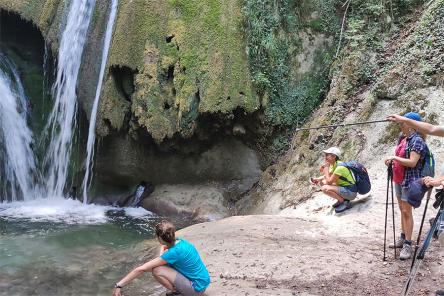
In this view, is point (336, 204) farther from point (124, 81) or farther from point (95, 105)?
point (95, 105)

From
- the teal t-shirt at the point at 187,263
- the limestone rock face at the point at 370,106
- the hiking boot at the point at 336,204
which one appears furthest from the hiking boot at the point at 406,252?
the limestone rock face at the point at 370,106

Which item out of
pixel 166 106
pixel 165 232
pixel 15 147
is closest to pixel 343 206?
pixel 165 232

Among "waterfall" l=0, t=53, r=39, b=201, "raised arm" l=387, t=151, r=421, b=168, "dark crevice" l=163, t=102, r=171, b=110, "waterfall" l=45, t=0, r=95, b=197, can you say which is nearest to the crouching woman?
"raised arm" l=387, t=151, r=421, b=168

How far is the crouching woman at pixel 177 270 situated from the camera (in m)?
5.02

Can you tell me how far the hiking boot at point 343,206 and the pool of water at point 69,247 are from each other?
306cm

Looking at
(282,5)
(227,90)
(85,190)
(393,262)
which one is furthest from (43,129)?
(393,262)

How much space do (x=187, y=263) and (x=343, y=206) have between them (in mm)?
3504

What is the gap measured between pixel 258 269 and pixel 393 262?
159cm

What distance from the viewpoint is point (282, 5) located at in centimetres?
1203

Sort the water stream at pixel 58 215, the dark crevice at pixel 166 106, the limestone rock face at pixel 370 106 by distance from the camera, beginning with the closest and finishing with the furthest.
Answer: the water stream at pixel 58 215, the limestone rock face at pixel 370 106, the dark crevice at pixel 166 106

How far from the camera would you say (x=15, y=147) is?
1259cm

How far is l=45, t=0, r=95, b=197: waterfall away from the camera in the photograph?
1231cm

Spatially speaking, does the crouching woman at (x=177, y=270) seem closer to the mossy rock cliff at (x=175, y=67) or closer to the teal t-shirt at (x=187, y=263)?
the teal t-shirt at (x=187, y=263)

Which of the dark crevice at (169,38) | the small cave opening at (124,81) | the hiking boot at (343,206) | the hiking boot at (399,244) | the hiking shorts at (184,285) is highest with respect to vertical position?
the dark crevice at (169,38)
